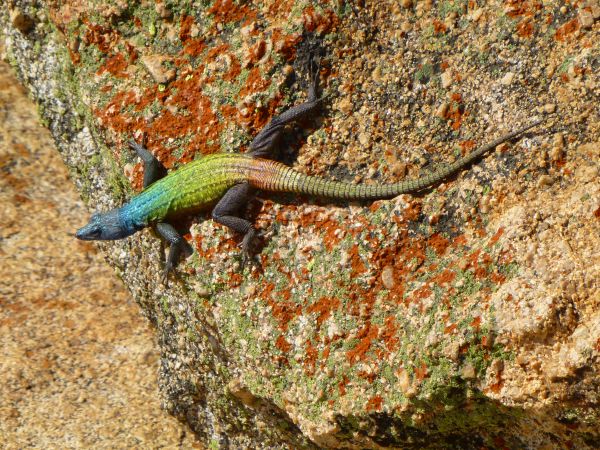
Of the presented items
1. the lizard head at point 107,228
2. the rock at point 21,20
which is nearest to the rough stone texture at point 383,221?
the lizard head at point 107,228

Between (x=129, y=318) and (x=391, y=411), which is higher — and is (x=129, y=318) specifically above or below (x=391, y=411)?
above

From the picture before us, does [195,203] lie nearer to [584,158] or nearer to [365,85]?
[365,85]

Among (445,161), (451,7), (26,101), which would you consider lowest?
(445,161)

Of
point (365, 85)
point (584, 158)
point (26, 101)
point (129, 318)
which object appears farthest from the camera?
point (26, 101)

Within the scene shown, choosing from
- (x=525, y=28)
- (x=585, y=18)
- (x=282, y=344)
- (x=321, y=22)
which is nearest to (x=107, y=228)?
(x=282, y=344)

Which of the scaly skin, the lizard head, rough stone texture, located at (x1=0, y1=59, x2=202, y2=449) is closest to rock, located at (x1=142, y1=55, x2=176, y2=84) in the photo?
the scaly skin

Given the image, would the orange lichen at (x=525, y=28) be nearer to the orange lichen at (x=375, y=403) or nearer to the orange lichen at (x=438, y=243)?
the orange lichen at (x=438, y=243)

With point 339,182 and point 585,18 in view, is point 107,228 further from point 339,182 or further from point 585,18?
point 585,18

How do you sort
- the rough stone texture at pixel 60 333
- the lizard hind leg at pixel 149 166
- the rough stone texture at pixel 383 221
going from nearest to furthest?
1. the rough stone texture at pixel 383 221
2. the lizard hind leg at pixel 149 166
3. the rough stone texture at pixel 60 333

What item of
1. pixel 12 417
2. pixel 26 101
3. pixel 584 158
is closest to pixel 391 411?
pixel 584 158
